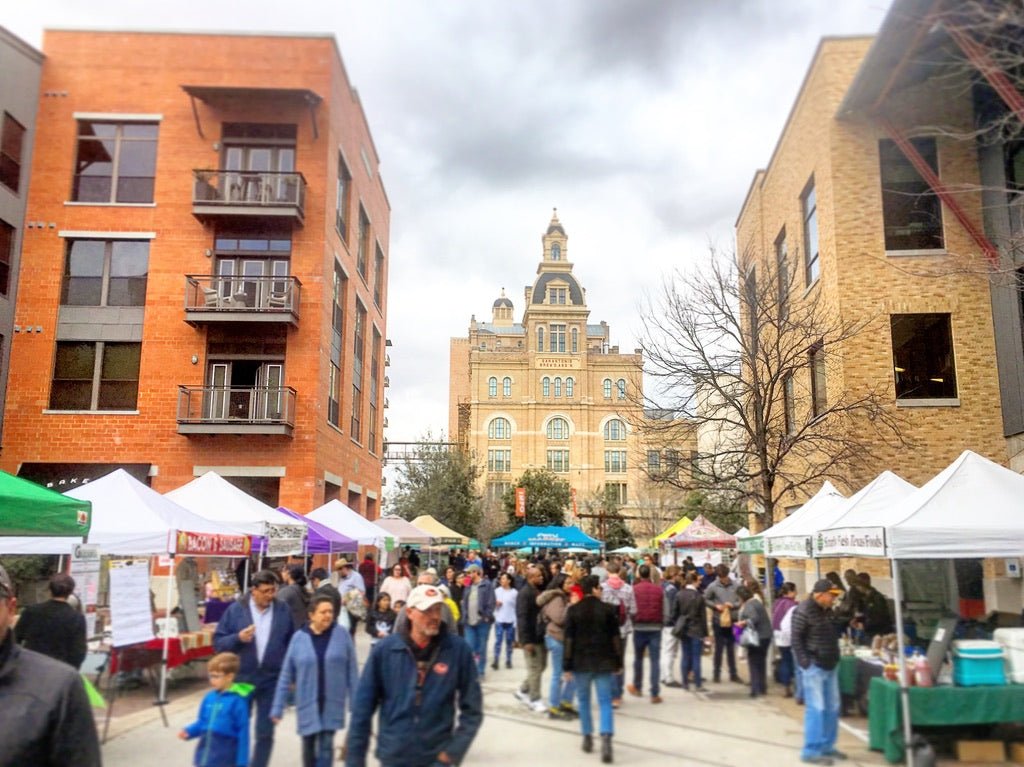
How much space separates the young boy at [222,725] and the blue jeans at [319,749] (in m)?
0.46

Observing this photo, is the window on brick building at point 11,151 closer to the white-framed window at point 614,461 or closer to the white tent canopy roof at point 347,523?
the white tent canopy roof at point 347,523

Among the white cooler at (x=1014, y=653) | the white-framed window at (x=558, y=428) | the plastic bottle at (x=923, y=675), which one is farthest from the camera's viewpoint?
the white-framed window at (x=558, y=428)

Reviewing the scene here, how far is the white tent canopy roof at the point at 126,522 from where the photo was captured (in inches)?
439

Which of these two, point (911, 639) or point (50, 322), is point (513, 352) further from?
point (911, 639)

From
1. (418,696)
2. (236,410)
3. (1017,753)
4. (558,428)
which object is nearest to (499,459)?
(558,428)

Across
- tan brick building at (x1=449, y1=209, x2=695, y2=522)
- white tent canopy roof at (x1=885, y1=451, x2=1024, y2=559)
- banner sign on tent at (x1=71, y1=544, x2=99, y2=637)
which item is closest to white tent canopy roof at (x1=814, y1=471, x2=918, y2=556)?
white tent canopy roof at (x1=885, y1=451, x2=1024, y2=559)

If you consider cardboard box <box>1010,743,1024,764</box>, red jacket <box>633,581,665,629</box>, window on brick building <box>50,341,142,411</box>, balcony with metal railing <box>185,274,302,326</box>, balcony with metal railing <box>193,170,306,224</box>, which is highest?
balcony with metal railing <box>193,170,306,224</box>

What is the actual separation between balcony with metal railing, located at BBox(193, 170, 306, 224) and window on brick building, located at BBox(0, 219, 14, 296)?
537cm

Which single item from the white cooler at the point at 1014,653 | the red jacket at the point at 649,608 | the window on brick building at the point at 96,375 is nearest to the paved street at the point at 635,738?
the red jacket at the point at 649,608

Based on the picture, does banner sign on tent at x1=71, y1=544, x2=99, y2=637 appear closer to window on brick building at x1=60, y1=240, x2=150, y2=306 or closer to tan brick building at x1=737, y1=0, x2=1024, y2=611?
window on brick building at x1=60, y1=240, x2=150, y2=306

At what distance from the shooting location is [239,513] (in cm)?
1516

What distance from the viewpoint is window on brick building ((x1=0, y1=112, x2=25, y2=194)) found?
24.6 m

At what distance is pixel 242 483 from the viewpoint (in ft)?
83.5

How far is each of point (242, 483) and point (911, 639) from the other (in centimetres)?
1885
